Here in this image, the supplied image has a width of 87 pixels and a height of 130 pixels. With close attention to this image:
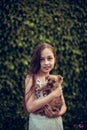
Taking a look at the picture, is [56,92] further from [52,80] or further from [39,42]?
[39,42]

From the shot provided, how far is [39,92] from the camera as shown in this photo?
424 centimetres

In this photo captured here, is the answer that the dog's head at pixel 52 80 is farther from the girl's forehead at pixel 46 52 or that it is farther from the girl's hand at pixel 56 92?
the girl's forehead at pixel 46 52

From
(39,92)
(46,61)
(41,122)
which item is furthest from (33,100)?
(46,61)

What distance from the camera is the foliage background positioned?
20.0 feet

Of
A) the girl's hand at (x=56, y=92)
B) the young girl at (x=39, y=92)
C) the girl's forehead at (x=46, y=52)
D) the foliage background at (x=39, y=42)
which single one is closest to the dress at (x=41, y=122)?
the young girl at (x=39, y=92)

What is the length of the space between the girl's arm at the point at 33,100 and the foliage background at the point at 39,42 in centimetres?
189

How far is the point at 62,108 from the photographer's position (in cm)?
426

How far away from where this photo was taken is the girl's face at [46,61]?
4.27m

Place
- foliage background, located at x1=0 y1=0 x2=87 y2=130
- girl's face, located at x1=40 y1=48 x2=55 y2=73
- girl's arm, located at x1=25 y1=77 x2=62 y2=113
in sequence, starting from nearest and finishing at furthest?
girl's arm, located at x1=25 y1=77 x2=62 y2=113
girl's face, located at x1=40 y1=48 x2=55 y2=73
foliage background, located at x1=0 y1=0 x2=87 y2=130

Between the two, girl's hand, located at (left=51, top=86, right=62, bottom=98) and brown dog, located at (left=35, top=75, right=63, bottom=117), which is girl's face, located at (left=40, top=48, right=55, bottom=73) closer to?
brown dog, located at (left=35, top=75, right=63, bottom=117)

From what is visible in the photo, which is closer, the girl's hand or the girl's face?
the girl's hand

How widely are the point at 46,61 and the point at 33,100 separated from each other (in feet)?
1.41

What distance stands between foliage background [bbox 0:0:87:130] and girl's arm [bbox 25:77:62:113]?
1889 mm

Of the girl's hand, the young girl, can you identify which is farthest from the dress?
the girl's hand
